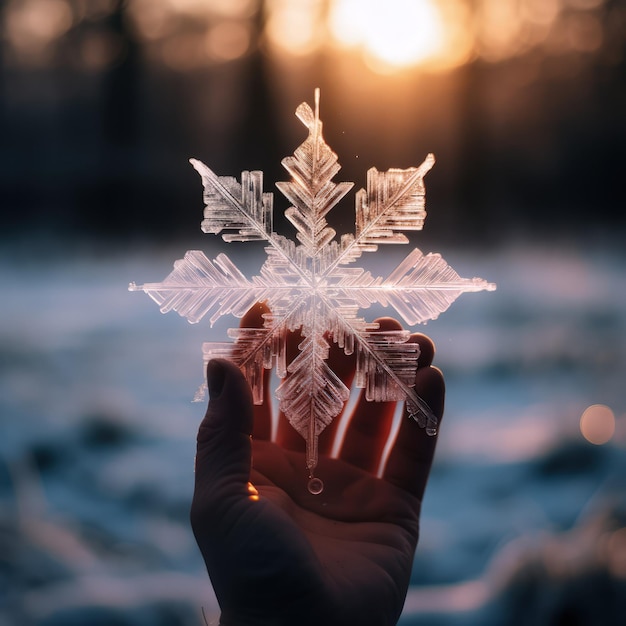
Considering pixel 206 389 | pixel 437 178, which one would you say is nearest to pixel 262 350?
pixel 206 389

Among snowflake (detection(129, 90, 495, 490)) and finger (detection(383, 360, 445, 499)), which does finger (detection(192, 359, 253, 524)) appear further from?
finger (detection(383, 360, 445, 499))

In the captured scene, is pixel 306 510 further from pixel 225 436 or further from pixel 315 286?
pixel 315 286

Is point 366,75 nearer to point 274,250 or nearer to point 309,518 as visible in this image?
point 274,250

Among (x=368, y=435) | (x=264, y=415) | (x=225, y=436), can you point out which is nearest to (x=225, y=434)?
(x=225, y=436)

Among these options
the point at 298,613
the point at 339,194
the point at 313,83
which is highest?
the point at 313,83

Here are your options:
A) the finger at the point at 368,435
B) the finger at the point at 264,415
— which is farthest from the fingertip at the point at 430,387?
the finger at the point at 264,415

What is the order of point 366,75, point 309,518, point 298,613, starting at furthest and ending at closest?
point 366,75, point 309,518, point 298,613

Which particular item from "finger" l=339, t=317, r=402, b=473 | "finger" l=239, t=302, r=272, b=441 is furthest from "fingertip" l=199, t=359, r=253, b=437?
"finger" l=339, t=317, r=402, b=473
